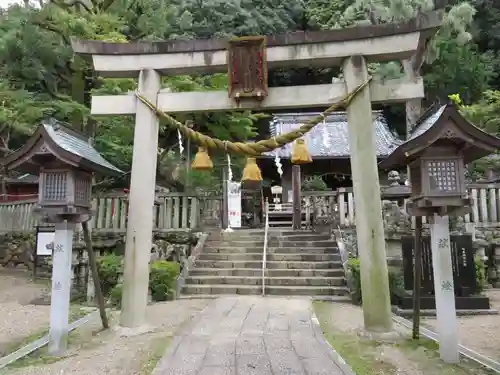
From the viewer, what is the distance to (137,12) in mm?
14406

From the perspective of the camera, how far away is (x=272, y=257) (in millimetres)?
11117

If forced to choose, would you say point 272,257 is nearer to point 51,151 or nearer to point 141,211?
point 141,211

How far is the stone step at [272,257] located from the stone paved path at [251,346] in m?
3.59

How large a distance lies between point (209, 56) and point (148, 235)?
120 inches

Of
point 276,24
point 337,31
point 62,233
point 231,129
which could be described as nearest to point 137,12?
point 231,129

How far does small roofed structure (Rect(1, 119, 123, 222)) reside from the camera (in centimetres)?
523

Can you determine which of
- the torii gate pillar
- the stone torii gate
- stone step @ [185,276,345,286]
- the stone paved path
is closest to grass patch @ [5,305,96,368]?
the torii gate pillar

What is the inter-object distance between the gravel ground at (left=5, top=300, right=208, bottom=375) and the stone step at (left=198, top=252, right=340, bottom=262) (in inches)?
155

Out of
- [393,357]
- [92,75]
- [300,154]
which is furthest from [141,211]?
[92,75]

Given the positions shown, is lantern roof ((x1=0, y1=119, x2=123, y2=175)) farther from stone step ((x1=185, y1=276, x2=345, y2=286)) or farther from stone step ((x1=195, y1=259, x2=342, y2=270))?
stone step ((x1=195, y1=259, x2=342, y2=270))

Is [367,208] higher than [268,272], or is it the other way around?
[367,208]

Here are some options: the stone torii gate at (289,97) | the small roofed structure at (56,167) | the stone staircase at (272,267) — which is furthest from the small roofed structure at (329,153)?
the small roofed structure at (56,167)

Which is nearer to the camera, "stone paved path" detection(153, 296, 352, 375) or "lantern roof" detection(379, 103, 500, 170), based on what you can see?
"stone paved path" detection(153, 296, 352, 375)

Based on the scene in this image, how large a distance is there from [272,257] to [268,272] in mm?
799
